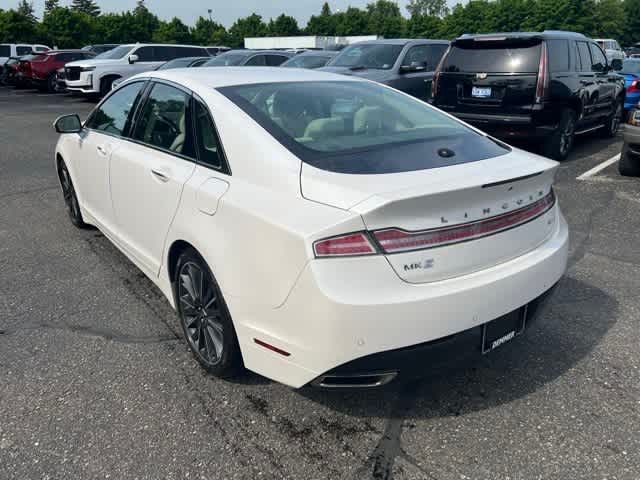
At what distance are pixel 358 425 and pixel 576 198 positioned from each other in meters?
4.90

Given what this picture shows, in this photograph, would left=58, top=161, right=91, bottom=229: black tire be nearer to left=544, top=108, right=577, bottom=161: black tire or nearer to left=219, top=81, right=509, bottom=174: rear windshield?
left=219, top=81, right=509, bottom=174: rear windshield

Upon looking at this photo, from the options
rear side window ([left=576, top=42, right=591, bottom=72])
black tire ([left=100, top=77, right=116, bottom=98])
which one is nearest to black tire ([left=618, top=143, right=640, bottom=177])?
rear side window ([left=576, top=42, right=591, bottom=72])

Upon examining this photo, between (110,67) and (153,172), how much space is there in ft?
55.0

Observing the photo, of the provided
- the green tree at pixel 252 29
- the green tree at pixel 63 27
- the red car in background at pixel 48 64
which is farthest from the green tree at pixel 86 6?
the red car in background at pixel 48 64

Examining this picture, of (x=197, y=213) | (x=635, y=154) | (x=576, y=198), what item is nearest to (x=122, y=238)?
(x=197, y=213)

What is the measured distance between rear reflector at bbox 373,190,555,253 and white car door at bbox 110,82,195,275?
1237 millimetres

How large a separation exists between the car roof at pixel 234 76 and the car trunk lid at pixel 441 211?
1.05m

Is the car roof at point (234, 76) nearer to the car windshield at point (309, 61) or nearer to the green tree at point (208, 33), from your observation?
the car windshield at point (309, 61)

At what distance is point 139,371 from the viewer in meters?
3.06

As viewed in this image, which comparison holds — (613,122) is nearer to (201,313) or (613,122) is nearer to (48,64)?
(201,313)

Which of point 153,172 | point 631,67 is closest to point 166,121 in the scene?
point 153,172

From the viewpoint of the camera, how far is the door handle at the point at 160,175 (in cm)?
309

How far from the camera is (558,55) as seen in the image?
316 inches

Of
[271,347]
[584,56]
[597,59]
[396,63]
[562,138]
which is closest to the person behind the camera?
[271,347]
